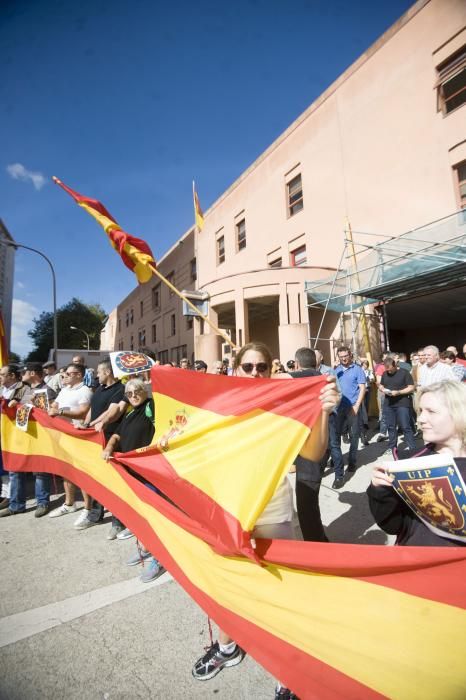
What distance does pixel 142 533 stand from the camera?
2.68 metres

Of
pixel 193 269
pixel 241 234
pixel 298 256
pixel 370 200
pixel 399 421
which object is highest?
pixel 241 234

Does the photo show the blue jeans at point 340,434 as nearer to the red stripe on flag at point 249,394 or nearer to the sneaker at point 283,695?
the red stripe on flag at point 249,394

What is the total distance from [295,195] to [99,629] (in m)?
16.7

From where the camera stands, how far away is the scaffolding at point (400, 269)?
27.4 ft

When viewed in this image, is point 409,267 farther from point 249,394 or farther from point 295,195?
point 249,394

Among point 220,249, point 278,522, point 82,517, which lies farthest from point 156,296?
point 278,522

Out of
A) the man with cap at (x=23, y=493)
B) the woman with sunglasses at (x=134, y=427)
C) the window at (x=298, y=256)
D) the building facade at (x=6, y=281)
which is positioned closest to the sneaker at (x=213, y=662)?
the woman with sunglasses at (x=134, y=427)

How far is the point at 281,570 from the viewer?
1.60m

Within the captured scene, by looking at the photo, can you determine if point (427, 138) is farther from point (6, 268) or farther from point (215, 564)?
point (6, 268)

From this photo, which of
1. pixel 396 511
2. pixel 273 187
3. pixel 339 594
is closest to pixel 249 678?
pixel 339 594

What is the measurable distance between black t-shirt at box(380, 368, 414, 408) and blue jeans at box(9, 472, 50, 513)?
5.86 m

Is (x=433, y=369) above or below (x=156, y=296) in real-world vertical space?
below

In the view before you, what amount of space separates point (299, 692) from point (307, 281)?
1232cm

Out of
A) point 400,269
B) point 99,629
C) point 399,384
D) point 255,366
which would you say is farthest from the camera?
point 400,269
